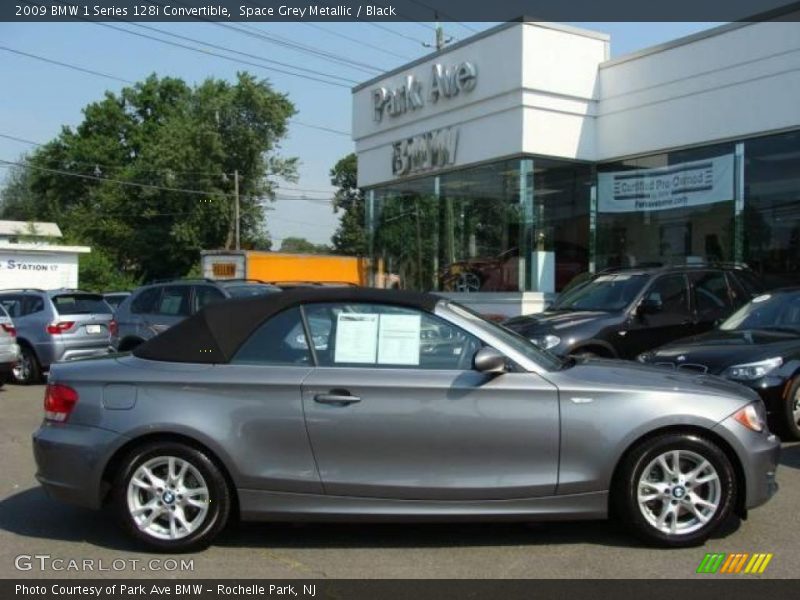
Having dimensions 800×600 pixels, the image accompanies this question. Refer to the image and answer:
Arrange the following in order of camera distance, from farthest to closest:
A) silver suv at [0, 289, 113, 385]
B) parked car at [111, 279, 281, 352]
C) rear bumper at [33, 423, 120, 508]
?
silver suv at [0, 289, 113, 385]
parked car at [111, 279, 281, 352]
rear bumper at [33, 423, 120, 508]

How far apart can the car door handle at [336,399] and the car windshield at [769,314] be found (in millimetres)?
5646

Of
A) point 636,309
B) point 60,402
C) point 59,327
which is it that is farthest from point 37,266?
point 60,402

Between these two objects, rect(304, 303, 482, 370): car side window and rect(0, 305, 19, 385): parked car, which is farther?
rect(0, 305, 19, 385): parked car

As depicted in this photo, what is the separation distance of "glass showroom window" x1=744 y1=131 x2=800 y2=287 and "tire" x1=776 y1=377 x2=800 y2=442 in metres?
7.17

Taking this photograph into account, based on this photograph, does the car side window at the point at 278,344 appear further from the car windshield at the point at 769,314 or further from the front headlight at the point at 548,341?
the car windshield at the point at 769,314

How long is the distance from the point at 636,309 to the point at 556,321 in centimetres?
104

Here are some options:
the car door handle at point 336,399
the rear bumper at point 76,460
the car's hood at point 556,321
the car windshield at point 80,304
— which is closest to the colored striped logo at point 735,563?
the car door handle at point 336,399

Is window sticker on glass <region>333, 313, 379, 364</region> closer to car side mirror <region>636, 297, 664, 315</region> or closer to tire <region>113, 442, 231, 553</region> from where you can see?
tire <region>113, 442, 231, 553</region>

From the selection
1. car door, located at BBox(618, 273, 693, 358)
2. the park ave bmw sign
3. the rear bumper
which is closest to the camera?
the rear bumper

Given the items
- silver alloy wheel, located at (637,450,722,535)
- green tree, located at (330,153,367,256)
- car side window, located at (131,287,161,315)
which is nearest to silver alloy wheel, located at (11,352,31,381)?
car side window, located at (131,287,161,315)

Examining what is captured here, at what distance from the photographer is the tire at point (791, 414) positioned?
750cm

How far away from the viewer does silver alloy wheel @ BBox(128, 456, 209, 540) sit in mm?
4824

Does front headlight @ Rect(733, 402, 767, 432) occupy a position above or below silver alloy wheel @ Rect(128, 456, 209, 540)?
above

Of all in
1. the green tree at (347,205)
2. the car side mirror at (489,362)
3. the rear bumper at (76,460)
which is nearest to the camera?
the car side mirror at (489,362)
